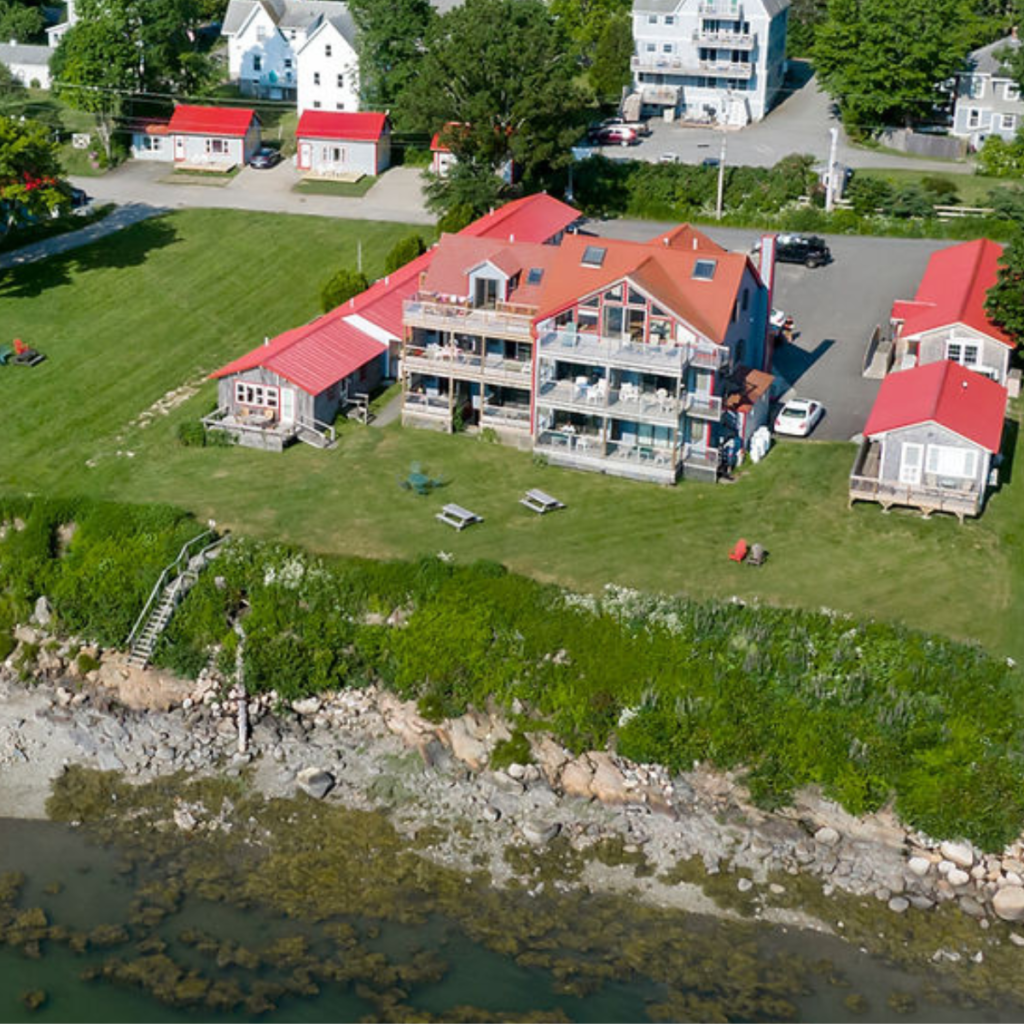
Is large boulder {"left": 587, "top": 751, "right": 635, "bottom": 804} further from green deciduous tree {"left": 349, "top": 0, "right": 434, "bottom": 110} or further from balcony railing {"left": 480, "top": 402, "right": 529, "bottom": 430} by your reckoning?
green deciduous tree {"left": 349, "top": 0, "right": 434, "bottom": 110}

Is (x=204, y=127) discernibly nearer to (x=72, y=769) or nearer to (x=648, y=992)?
(x=72, y=769)

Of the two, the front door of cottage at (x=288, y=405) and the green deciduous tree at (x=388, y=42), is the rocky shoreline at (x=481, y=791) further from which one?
the green deciduous tree at (x=388, y=42)

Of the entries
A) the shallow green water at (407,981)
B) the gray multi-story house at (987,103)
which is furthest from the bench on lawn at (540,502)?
the gray multi-story house at (987,103)

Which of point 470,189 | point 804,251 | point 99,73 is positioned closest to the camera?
point 804,251

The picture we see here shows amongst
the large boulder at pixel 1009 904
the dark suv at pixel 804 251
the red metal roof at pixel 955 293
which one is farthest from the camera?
the dark suv at pixel 804 251

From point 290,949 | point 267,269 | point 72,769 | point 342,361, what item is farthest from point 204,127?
point 290,949

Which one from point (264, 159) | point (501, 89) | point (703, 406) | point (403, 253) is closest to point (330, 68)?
point (264, 159)

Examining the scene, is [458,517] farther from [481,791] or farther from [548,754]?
[481,791]

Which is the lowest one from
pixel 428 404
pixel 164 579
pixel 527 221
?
pixel 164 579
